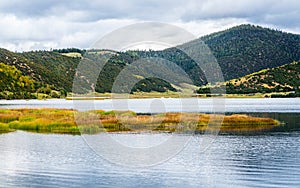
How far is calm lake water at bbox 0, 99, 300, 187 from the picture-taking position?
3453 cm

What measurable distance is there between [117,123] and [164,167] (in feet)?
106

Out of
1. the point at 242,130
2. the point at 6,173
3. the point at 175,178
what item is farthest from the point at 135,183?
the point at 242,130

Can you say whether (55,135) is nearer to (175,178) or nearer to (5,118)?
(5,118)

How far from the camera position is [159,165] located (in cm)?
4134

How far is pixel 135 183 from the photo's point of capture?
1347 inches

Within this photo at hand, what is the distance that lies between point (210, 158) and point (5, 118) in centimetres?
4357

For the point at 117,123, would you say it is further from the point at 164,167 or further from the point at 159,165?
the point at 164,167

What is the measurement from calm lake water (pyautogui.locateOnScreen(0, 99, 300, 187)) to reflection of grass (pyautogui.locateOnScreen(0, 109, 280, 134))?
372 inches

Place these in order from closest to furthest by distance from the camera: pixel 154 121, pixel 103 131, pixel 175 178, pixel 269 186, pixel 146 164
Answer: pixel 269 186, pixel 175 178, pixel 146 164, pixel 103 131, pixel 154 121

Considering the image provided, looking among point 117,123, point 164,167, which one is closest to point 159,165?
point 164,167

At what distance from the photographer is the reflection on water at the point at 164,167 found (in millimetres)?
34438

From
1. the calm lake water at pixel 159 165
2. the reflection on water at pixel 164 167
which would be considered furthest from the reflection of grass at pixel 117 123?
the reflection on water at pixel 164 167

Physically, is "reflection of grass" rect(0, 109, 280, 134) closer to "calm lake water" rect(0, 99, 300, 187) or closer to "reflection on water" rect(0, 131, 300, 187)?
"calm lake water" rect(0, 99, 300, 187)

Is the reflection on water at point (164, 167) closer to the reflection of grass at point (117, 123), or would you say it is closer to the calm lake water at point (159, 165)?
the calm lake water at point (159, 165)
